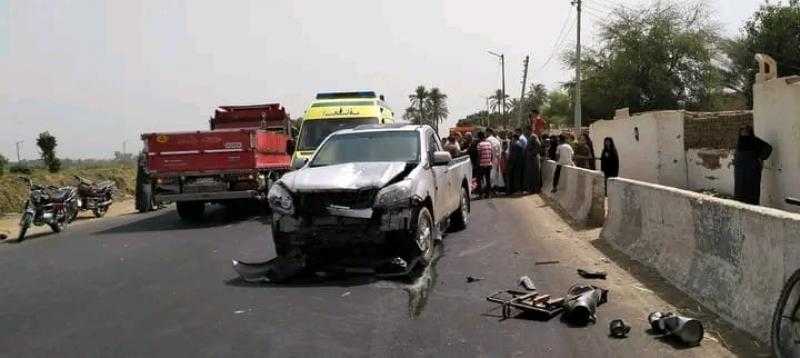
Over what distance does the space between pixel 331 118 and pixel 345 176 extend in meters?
8.26

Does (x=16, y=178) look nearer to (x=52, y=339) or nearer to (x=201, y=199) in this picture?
(x=201, y=199)

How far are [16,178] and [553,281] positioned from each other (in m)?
25.0

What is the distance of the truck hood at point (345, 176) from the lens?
8.07m

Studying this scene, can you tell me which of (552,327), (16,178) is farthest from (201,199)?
(16,178)

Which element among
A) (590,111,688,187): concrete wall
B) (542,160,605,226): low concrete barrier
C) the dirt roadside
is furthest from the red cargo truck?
(590,111,688,187): concrete wall

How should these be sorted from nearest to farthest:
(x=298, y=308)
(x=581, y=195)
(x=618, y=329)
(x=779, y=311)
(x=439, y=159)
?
(x=779, y=311) < (x=618, y=329) < (x=298, y=308) < (x=439, y=159) < (x=581, y=195)

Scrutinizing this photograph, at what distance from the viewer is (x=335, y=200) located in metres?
8.12

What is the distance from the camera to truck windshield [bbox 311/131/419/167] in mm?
9398

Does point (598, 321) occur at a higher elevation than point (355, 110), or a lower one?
lower

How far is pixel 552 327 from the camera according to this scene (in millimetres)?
5801

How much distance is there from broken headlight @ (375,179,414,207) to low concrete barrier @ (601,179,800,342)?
269 cm

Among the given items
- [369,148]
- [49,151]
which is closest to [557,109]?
[49,151]

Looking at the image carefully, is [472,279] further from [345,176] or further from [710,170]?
[710,170]

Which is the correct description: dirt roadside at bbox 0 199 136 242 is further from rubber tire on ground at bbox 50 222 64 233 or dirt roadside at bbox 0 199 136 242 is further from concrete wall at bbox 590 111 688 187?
concrete wall at bbox 590 111 688 187
